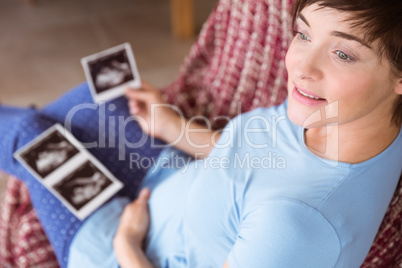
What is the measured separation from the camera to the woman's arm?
1278 millimetres

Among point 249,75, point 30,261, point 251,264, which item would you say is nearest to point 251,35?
point 249,75

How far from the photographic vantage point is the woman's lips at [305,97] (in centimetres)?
78

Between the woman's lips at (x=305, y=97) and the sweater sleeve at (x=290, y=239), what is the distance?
0.18 m

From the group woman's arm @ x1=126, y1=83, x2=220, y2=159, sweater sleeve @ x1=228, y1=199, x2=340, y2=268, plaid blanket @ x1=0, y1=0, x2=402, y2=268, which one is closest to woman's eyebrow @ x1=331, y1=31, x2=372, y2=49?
sweater sleeve @ x1=228, y1=199, x2=340, y2=268

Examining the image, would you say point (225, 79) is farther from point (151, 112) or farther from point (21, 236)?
point (21, 236)

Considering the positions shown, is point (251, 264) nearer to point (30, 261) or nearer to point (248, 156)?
point (248, 156)

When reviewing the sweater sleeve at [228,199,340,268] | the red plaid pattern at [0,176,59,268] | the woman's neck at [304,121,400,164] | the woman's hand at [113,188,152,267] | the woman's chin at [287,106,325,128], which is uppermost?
the woman's chin at [287,106,325,128]

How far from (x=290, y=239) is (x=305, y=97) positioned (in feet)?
0.83

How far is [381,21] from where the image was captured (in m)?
0.68

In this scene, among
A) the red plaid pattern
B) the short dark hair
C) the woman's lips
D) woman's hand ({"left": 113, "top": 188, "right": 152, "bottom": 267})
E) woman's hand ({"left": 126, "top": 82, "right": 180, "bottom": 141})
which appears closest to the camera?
the short dark hair

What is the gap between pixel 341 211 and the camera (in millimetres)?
783

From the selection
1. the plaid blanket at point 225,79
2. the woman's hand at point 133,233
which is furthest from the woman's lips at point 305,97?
the woman's hand at point 133,233

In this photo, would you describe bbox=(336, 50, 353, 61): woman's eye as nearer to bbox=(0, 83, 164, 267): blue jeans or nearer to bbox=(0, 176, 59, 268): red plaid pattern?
bbox=(0, 83, 164, 267): blue jeans

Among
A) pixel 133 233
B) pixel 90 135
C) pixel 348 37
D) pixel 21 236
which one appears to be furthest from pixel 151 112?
pixel 348 37
